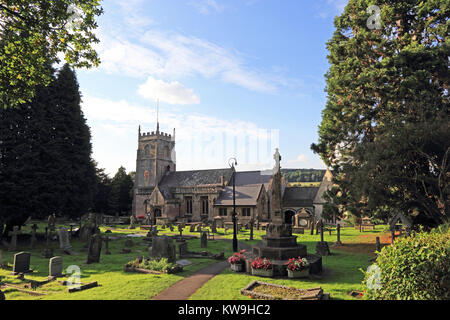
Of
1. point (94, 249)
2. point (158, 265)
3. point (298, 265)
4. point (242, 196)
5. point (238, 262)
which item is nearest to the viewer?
point (298, 265)

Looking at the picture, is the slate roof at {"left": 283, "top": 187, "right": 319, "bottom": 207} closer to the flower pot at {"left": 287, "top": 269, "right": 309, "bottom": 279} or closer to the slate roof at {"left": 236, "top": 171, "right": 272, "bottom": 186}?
the slate roof at {"left": 236, "top": 171, "right": 272, "bottom": 186}

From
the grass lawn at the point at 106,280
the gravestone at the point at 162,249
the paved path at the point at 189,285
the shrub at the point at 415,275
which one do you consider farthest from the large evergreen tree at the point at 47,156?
the shrub at the point at 415,275

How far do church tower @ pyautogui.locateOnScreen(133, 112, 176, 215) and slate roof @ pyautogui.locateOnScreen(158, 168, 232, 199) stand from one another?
2.07 meters

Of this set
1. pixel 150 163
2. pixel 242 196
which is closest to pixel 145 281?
pixel 242 196

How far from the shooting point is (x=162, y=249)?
15664mm

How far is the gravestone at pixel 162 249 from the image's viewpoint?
51.1 ft

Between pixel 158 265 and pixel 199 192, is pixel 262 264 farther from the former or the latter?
pixel 199 192

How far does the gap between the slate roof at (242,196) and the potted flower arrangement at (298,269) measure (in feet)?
101

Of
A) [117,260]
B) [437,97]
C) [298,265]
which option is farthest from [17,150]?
[437,97]

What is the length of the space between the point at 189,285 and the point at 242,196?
34.5 meters

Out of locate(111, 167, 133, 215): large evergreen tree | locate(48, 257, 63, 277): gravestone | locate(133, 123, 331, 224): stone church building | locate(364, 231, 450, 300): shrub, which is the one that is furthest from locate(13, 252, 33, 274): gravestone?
locate(111, 167, 133, 215): large evergreen tree

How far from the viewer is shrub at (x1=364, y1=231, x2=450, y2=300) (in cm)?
614
